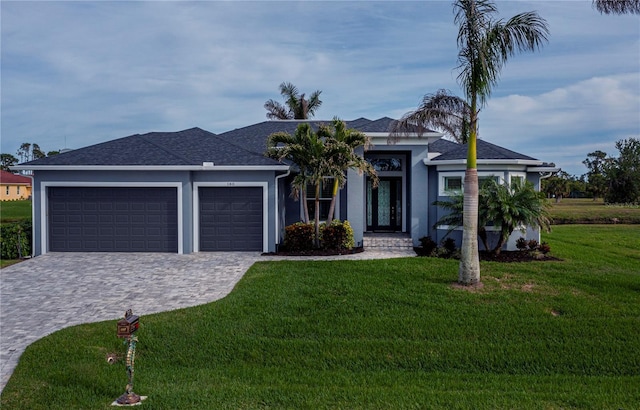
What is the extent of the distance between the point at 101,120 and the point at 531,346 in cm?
2602

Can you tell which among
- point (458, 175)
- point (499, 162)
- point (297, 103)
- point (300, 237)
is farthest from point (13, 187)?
point (499, 162)

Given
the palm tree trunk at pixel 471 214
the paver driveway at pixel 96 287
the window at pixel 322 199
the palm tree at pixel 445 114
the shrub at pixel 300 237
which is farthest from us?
the window at pixel 322 199

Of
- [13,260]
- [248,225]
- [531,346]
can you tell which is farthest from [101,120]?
[531,346]

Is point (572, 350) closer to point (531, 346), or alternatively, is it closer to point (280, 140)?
point (531, 346)

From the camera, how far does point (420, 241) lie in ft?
49.1

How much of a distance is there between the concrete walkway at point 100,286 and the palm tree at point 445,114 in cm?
474

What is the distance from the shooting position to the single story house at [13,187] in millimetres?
49531

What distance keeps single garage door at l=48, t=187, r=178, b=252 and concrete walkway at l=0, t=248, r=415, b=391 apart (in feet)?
1.56

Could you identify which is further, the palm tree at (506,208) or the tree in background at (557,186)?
the tree in background at (557,186)

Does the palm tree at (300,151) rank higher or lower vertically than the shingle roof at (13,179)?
lower

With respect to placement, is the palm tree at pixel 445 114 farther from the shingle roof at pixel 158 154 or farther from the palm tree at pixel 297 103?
the palm tree at pixel 297 103

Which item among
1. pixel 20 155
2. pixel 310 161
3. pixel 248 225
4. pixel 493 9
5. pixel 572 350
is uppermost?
pixel 20 155

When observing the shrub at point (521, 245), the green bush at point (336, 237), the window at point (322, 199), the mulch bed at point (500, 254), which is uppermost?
the window at point (322, 199)

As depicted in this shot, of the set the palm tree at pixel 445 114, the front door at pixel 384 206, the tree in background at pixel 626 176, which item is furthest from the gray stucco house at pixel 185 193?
the tree in background at pixel 626 176
